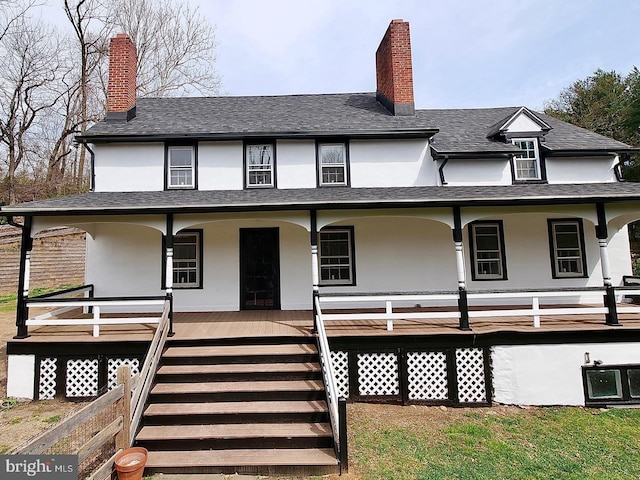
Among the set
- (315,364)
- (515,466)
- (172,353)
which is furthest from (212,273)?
(515,466)

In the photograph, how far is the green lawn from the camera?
505cm

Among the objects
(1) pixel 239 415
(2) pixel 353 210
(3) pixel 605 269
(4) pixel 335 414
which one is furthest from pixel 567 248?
(1) pixel 239 415

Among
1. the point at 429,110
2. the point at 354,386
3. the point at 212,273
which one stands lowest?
the point at 354,386

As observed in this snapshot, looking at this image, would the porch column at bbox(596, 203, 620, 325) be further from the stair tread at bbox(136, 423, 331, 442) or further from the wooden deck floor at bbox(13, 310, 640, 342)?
the stair tread at bbox(136, 423, 331, 442)

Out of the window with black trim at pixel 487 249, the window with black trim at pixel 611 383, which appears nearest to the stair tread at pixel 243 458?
the window with black trim at pixel 611 383

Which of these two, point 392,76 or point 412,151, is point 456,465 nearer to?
point 412,151

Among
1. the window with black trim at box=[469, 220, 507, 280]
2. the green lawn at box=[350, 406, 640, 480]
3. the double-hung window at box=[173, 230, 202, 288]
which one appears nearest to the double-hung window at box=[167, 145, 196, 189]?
the double-hung window at box=[173, 230, 202, 288]

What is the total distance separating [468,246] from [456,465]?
21.9 feet

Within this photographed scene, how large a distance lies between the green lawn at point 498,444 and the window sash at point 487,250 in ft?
13.8

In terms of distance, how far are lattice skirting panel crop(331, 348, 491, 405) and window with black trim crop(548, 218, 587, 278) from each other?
5034 mm

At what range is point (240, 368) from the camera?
6645mm

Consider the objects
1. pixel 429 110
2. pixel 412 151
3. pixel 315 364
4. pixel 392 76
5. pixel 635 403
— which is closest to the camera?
pixel 315 364

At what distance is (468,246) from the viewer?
414 inches

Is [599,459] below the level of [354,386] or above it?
below
